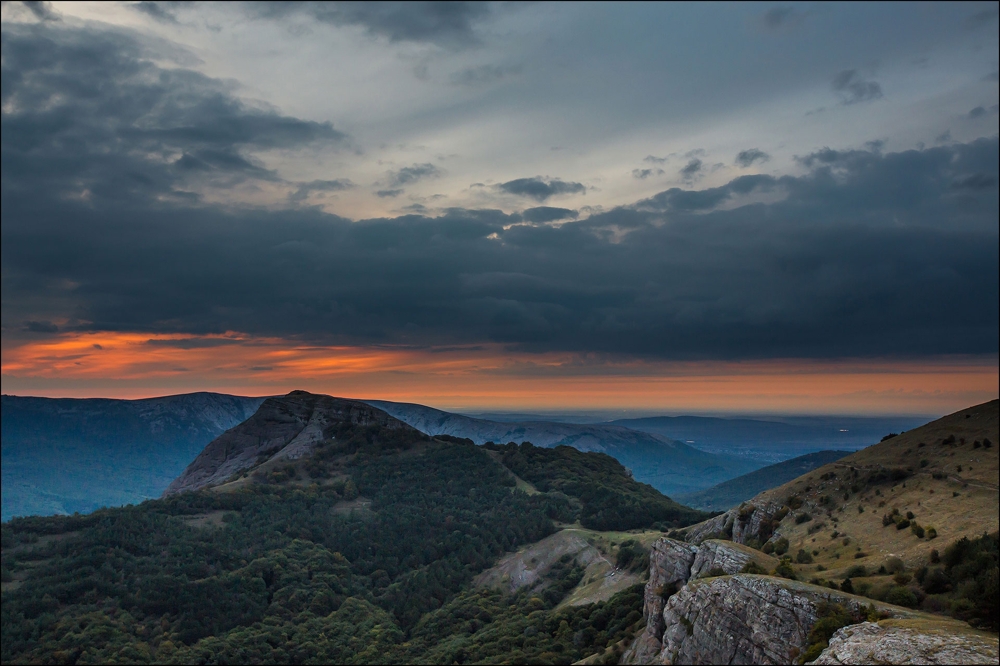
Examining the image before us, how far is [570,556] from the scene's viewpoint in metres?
146

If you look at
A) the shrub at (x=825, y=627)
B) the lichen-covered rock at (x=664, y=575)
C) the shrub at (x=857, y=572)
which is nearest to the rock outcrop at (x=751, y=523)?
the lichen-covered rock at (x=664, y=575)

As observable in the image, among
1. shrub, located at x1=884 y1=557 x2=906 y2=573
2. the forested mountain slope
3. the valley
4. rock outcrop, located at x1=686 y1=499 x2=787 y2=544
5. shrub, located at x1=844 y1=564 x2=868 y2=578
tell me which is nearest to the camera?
the valley

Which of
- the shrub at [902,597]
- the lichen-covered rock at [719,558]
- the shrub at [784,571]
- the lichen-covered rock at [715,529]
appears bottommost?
the lichen-covered rock at [715,529]

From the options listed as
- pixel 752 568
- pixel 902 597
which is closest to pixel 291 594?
pixel 752 568

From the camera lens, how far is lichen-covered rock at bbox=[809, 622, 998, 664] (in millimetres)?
25969

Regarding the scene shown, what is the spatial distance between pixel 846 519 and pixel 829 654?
109 ft

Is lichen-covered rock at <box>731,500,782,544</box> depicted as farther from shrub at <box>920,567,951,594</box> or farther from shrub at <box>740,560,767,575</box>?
shrub at <box>920,567,951,594</box>

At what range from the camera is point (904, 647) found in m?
28.2

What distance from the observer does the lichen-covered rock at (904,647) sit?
26.0 metres

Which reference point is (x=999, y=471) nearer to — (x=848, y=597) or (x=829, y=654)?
(x=848, y=597)

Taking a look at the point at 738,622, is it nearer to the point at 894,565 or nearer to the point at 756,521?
the point at 894,565

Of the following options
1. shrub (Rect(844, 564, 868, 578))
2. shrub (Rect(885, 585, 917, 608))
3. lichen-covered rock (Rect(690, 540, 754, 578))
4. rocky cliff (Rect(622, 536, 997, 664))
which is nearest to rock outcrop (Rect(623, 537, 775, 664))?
lichen-covered rock (Rect(690, 540, 754, 578))

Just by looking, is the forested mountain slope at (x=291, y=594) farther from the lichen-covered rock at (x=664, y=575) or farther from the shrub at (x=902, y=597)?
the shrub at (x=902, y=597)

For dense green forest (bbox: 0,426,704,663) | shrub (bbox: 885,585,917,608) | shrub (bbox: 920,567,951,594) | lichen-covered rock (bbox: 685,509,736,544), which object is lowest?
dense green forest (bbox: 0,426,704,663)
